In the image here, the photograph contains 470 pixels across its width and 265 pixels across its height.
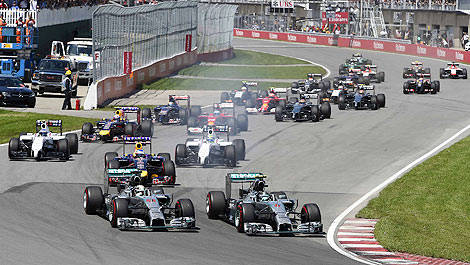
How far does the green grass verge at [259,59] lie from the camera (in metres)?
82.6

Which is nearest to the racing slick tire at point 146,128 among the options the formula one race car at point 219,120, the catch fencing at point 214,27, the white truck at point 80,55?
the formula one race car at point 219,120

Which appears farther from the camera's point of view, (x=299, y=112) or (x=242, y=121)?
(x=299, y=112)

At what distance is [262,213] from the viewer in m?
20.9

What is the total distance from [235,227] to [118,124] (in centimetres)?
1438

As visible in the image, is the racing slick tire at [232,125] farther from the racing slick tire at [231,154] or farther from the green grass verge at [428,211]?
the green grass verge at [428,211]

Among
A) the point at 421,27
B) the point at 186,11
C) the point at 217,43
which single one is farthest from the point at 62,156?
the point at 421,27

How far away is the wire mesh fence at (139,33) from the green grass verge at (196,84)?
171 cm

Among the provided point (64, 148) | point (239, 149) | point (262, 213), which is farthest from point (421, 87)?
point (262, 213)

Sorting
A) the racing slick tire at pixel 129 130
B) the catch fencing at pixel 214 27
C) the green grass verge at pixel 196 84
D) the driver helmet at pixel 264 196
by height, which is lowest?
the green grass verge at pixel 196 84

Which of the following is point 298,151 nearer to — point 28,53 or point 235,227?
point 235,227

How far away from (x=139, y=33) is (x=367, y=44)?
43361 mm

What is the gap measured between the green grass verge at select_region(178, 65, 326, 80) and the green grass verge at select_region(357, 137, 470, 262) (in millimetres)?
38528

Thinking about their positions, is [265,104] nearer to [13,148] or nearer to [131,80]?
[131,80]

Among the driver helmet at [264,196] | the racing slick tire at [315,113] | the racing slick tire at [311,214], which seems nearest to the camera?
the racing slick tire at [311,214]
